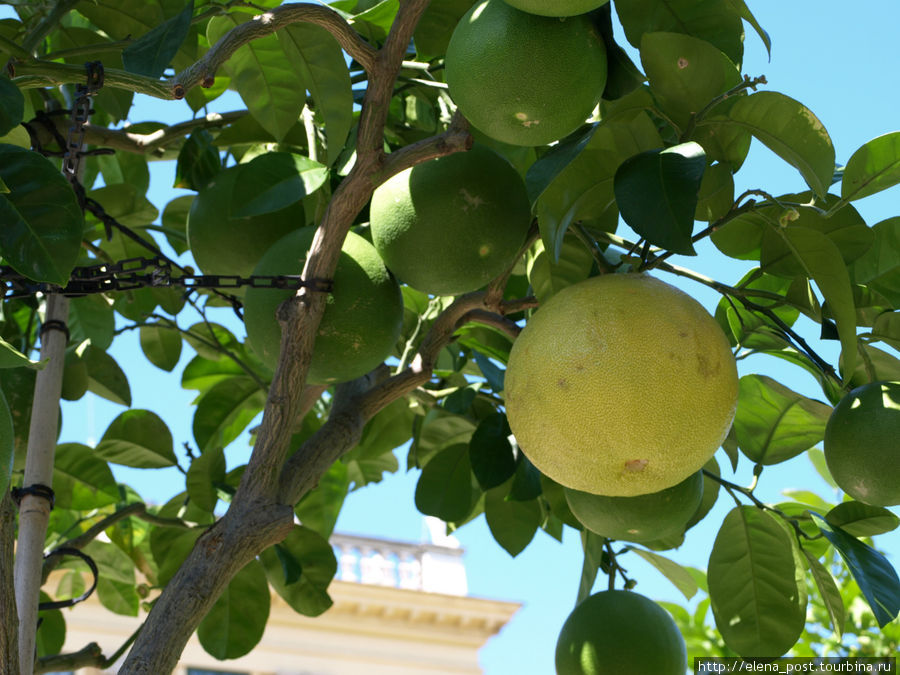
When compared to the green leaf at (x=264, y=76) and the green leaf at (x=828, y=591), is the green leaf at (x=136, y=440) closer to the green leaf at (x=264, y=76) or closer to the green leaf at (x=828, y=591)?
the green leaf at (x=264, y=76)

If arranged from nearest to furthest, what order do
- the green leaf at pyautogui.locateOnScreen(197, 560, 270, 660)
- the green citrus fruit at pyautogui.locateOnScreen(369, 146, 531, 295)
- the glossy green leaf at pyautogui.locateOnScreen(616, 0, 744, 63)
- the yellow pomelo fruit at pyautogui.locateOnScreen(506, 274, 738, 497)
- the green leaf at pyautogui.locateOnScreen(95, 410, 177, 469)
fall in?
the yellow pomelo fruit at pyautogui.locateOnScreen(506, 274, 738, 497), the glossy green leaf at pyautogui.locateOnScreen(616, 0, 744, 63), the green citrus fruit at pyautogui.locateOnScreen(369, 146, 531, 295), the green leaf at pyautogui.locateOnScreen(197, 560, 270, 660), the green leaf at pyautogui.locateOnScreen(95, 410, 177, 469)

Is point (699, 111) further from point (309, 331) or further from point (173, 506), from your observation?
point (173, 506)

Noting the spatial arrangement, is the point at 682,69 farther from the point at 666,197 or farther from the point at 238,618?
the point at 238,618

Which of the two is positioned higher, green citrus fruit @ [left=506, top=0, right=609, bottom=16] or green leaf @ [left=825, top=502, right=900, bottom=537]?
green citrus fruit @ [left=506, top=0, right=609, bottom=16]

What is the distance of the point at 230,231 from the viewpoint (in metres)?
1.29

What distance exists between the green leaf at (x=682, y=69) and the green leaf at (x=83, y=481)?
1090 mm

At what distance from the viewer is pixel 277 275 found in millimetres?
1091

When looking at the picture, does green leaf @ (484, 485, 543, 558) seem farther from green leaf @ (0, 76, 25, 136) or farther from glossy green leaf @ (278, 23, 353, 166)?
green leaf @ (0, 76, 25, 136)

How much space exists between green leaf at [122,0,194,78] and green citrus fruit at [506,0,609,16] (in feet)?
0.94

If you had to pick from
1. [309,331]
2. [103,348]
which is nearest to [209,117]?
[103,348]

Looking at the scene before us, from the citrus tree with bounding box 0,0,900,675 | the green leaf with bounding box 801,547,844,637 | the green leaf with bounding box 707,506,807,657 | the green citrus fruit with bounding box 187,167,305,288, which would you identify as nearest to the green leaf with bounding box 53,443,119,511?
the citrus tree with bounding box 0,0,900,675

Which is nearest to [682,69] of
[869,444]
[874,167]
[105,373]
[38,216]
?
[874,167]

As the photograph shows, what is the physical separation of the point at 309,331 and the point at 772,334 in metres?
0.50

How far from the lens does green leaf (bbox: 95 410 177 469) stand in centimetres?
157
